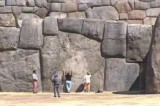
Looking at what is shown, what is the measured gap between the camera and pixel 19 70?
850 inches

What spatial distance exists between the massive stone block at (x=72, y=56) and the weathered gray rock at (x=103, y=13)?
337 centimetres

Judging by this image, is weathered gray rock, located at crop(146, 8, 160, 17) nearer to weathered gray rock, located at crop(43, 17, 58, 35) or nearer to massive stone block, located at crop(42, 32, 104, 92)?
massive stone block, located at crop(42, 32, 104, 92)

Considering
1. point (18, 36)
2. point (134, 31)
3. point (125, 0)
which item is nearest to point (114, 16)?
point (125, 0)

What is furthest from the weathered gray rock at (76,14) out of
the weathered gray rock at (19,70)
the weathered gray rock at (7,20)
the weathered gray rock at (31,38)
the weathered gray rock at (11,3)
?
the weathered gray rock at (19,70)

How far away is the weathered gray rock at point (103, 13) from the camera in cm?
2480

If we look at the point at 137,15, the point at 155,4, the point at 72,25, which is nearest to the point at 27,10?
the point at 72,25

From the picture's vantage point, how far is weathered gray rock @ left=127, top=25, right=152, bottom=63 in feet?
69.7

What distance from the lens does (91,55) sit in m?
21.6

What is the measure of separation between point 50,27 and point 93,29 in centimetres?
182

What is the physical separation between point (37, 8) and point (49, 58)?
15.8 ft

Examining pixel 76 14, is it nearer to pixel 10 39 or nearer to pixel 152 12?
pixel 152 12

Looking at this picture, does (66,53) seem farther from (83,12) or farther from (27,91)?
(83,12)

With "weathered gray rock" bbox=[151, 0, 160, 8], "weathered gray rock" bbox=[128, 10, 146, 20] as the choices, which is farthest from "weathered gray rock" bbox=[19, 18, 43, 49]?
"weathered gray rock" bbox=[151, 0, 160, 8]

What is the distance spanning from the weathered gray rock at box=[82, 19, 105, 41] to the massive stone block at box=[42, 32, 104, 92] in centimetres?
22
